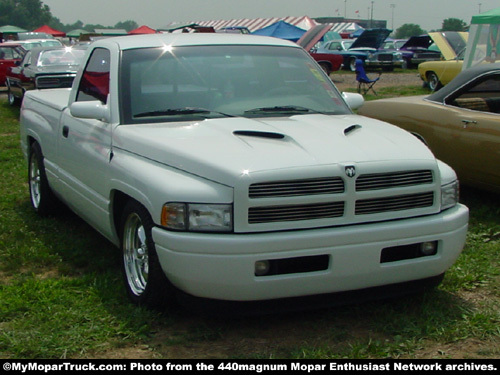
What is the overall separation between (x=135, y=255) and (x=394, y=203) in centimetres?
158

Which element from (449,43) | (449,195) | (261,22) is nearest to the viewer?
(449,195)

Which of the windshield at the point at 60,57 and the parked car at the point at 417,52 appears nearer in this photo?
the windshield at the point at 60,57

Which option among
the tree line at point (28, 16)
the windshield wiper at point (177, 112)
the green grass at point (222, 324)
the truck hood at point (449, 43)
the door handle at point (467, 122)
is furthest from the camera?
the tree line at point (28, 16)

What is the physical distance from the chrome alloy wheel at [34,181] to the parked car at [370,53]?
1026 inches

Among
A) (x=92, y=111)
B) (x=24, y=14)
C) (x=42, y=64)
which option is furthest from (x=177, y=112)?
(x=24, y=14)

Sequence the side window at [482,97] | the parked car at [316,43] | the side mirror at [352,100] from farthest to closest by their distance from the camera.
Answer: the parked car at [316,43], the side window at [482,97], the side mirror at [352,100]

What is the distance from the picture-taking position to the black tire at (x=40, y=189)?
6.25m

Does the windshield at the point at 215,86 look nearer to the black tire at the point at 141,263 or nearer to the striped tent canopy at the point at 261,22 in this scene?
the black tire at the point at 141,263

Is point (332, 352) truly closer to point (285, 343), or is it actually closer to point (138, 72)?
point (285, 343)

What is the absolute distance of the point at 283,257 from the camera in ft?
11.4

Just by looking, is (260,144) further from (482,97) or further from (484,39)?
(484,39)

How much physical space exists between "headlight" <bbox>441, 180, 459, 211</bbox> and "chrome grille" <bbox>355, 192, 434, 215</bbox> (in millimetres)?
143

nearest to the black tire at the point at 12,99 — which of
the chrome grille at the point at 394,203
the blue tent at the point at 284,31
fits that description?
the chrome grille at the point at 394,203

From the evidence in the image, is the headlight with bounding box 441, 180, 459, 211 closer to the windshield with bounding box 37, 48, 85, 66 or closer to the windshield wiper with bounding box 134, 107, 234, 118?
the windshield wiper with bounding box 134, 107, 234, 118
